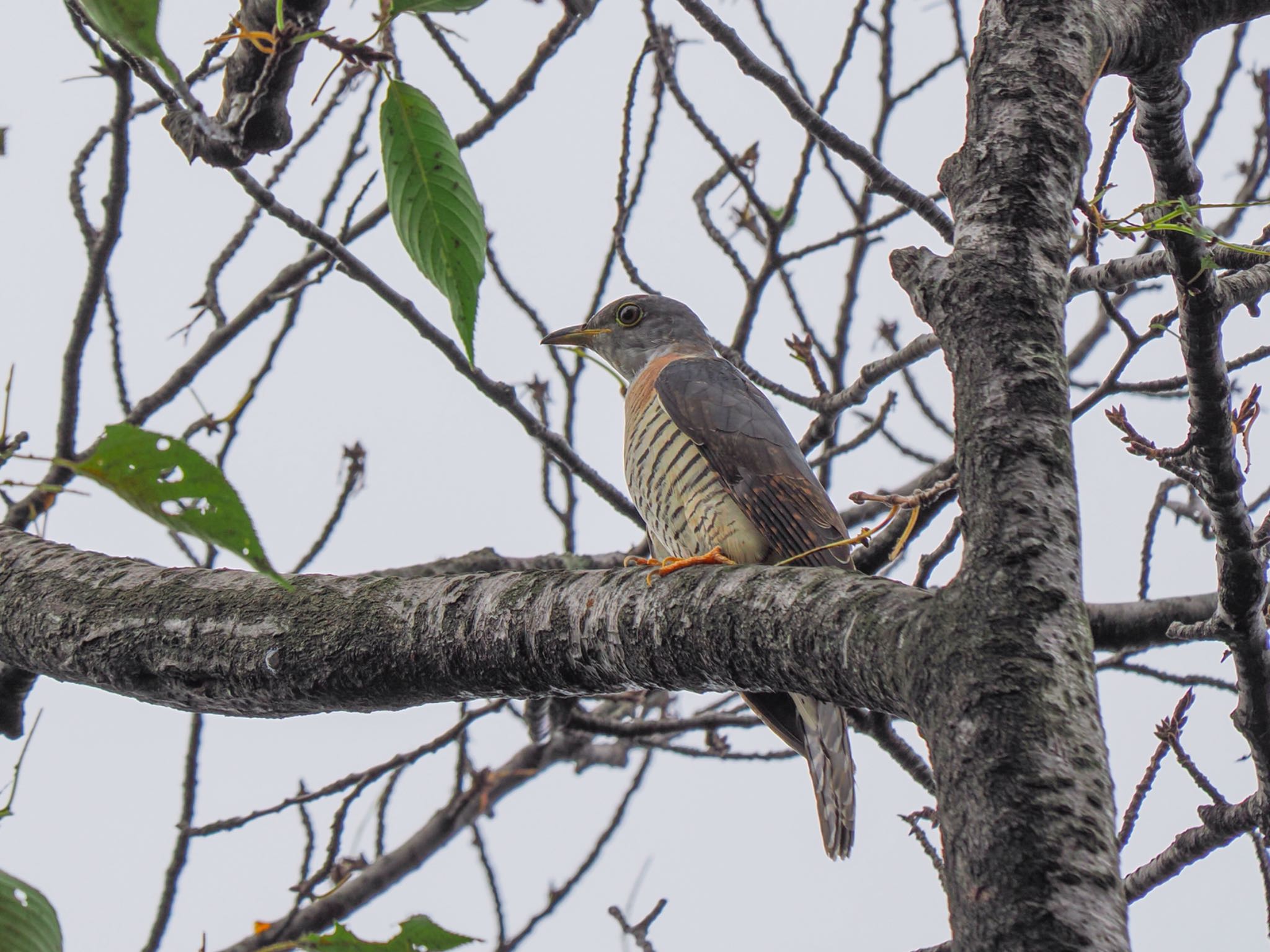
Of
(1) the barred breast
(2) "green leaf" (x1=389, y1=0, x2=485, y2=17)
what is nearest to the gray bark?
(2) "green leaf" (x1=389, y1=0, x2=485, y2=17)

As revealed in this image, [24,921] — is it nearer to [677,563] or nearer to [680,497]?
[677,563]

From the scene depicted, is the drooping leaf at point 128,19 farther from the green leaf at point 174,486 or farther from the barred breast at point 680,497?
the barred breast at point 680,497

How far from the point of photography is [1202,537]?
Answer: 150 inches

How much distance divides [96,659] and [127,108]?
6.84ft

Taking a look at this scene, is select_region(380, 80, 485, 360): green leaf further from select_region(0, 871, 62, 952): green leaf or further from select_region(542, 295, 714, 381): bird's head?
select_region(542, 295, 714, 381): bird's head

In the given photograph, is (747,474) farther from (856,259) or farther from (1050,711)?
(1050,711)

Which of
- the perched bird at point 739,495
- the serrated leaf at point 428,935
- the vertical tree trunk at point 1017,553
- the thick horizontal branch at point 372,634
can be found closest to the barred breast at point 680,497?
the perched bird at point 739,495

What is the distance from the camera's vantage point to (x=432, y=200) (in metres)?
1.63

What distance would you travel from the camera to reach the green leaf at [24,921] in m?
1.31

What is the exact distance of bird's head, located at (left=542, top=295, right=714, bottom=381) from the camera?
5.14 m

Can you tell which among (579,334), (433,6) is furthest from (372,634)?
(579,334)

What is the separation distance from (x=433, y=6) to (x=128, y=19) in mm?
381

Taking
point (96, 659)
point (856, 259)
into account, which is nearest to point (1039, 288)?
point (96, 659)

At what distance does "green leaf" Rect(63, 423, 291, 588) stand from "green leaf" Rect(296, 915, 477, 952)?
0.56 m
